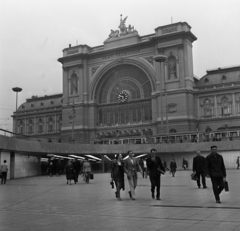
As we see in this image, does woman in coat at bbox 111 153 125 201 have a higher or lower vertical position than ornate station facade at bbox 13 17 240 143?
lower

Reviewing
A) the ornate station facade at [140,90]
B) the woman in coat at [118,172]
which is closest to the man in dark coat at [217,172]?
the woman in coat at [118,172]

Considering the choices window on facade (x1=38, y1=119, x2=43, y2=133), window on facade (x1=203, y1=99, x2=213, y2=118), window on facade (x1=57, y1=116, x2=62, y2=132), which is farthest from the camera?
window on facade (x1=38, y1=119, x2=43, y2=133)

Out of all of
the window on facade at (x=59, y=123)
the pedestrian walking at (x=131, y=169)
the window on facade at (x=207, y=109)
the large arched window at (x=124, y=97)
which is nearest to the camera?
the pedestrian walking at (x=131, y=169)

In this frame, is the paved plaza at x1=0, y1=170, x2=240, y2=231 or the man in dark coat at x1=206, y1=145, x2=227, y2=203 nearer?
the paved plaza at x1=0, y1=170, x2=240, y2=231

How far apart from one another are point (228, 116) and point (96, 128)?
1065 inches

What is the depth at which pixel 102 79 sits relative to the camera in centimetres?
8081

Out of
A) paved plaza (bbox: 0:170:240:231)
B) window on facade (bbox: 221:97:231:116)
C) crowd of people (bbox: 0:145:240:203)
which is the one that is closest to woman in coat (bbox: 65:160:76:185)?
crowd of people (bbox: 0:145:240:203)

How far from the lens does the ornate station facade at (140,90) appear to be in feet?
229

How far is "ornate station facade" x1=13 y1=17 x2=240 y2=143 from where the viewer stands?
69875 mm

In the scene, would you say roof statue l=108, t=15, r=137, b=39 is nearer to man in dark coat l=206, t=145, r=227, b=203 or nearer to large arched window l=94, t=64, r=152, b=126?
large arched window l=94, t=64, r=152, b=126

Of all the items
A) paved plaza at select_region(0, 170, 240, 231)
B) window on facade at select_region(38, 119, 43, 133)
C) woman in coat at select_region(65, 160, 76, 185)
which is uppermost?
window on facade at select_region(38, 119, 43, 133)

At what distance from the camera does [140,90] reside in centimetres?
7712

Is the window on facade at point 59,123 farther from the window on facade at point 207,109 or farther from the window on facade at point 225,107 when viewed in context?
the window on facade at point 225,107

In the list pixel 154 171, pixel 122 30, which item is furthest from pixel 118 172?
pixel 122 30
